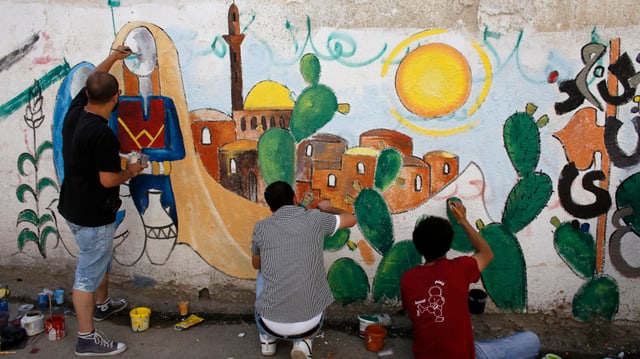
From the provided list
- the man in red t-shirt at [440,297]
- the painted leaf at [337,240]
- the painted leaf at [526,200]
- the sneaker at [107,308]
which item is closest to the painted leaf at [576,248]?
the painted leaf at [526,200]

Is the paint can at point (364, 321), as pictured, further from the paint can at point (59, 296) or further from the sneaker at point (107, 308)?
the paint can at point (59, 296)

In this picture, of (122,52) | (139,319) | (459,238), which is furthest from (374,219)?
(122,52)

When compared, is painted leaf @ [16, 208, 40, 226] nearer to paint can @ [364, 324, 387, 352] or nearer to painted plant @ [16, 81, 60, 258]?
painted plant @ [16, 81, 60, 258]

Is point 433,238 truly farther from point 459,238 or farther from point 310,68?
point 310,68

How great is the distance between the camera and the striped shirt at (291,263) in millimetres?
2996

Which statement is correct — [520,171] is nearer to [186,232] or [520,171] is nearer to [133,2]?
[186,232]

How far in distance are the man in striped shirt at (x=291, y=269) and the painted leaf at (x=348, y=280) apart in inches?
26.3

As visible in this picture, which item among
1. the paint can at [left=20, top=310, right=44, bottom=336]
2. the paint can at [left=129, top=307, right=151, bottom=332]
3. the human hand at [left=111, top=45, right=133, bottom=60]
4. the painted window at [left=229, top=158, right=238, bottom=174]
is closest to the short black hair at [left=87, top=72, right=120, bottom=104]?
the human hand at [left=111, top=45, right=133, bottom=60]

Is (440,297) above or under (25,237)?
under

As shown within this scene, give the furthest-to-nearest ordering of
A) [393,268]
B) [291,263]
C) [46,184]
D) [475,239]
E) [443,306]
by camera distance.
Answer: [46,184] → [393,268] → [475,239] → [291,263] → [443,306]

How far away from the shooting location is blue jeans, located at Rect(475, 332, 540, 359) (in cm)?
296

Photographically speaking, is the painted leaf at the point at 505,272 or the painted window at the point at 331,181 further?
the painted window at the point at 331,181

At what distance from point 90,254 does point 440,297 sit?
7.62 ft

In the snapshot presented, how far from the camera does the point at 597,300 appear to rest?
3.57 metres
